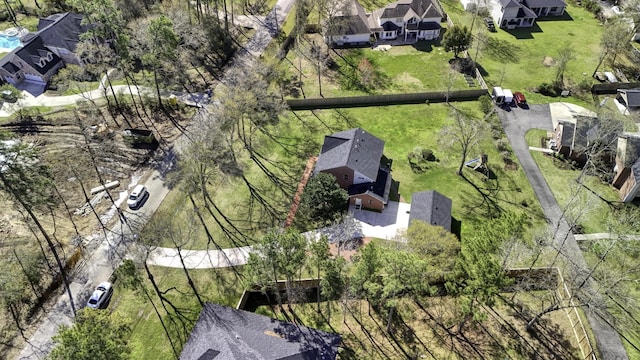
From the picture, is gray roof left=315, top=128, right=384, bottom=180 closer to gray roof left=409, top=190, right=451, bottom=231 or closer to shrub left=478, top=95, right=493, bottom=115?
gray roof left=409, top=190, right=451, bottom=231

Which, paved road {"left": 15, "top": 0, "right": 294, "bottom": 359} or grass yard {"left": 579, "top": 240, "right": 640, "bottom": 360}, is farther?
paved road {"left": 15, "top": 0, "right": 294, "bottom": 359}

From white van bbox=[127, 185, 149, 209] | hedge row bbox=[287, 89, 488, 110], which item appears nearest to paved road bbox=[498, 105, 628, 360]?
hedge row bbox=[287, 89, 488, 110]

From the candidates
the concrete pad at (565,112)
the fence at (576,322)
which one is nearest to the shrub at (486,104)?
the concrete pad at (565,112)

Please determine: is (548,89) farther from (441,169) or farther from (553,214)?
(441,169)

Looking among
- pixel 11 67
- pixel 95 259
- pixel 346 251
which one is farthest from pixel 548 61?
pixel 11 67

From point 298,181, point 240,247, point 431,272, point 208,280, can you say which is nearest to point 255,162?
point 298,181
